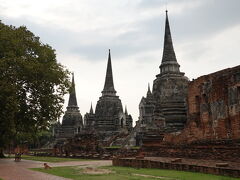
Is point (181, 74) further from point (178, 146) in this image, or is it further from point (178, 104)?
point (178, 146)

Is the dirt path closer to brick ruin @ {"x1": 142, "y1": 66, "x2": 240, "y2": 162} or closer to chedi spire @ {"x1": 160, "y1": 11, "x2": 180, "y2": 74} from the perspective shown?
brick ruin @ {"x1": 142, "y1": 66, "x2": 240, "y2": 162}

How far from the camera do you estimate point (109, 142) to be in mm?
39031

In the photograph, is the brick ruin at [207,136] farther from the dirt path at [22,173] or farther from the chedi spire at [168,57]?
the chedi spire at [168,57]

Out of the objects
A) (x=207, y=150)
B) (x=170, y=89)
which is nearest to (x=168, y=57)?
(x=170, y=89)

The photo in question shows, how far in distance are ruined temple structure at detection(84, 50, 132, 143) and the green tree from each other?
70.3 ft

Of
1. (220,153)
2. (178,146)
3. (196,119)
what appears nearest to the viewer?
(220,153)

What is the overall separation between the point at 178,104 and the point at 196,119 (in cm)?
1020

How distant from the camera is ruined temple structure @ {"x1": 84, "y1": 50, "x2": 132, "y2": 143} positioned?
1789 inches

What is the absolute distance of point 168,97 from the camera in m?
30.2

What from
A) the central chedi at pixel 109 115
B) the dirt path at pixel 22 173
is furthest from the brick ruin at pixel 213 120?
the central chedi at pixel 109 115

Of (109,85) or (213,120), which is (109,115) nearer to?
(109,85)

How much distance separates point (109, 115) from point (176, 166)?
34013mm

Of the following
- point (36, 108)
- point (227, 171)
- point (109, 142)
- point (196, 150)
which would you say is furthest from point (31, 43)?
point (109, 142)

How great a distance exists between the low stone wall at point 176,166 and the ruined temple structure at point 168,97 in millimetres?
11321
